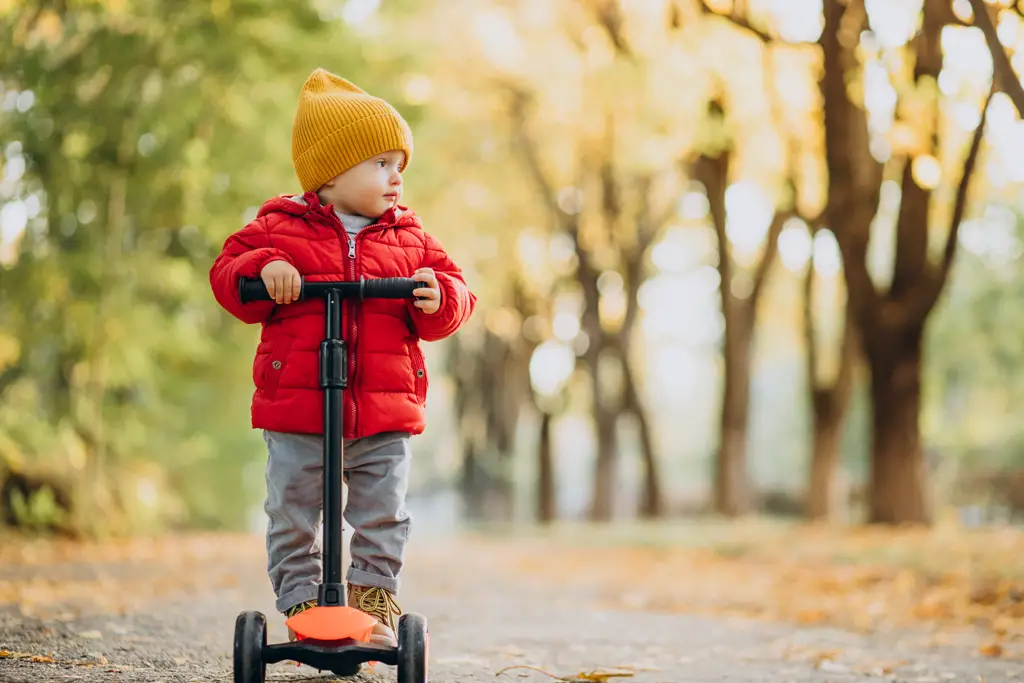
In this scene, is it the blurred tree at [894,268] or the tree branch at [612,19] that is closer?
the blurred tree at [894,268]

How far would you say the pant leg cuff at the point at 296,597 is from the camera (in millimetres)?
3750

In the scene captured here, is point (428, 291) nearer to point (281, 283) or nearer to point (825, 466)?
point (281, 283)

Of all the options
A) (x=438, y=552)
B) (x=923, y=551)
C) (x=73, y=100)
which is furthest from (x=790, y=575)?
(x=73, y=100)

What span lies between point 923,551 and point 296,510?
7.66m

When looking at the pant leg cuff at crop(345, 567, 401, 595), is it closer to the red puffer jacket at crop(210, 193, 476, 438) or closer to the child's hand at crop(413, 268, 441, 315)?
the red puffer jacket at crop(210, 193, 476, 438)

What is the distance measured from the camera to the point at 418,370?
3908 mm

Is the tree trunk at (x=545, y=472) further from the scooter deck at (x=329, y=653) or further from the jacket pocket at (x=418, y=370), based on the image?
the scooter deck at (x=329, y=653)

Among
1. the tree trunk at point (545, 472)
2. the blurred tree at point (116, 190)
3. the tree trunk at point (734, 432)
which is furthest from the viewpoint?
the tree trunk at point (545, 472)

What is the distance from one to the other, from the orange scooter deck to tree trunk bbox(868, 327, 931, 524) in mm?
10985

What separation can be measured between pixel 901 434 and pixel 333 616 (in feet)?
36.6

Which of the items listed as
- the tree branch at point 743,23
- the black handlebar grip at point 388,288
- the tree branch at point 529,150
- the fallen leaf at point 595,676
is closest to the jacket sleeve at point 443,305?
the black handlebar grip at point 388,288

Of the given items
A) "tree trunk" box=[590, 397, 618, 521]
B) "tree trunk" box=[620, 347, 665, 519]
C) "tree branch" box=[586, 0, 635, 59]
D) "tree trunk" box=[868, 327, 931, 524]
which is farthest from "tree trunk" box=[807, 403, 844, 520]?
"tree branch" box=[586, 0, 635, 59]

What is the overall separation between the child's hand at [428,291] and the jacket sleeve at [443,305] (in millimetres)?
67

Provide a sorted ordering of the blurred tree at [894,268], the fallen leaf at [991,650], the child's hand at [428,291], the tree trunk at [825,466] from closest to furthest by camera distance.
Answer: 1. the child's hand at [428,291]
2. the fallen leaf at [991,650]
3. the blurred tree at [894,268]
4. the tree trunk at [825,466]
